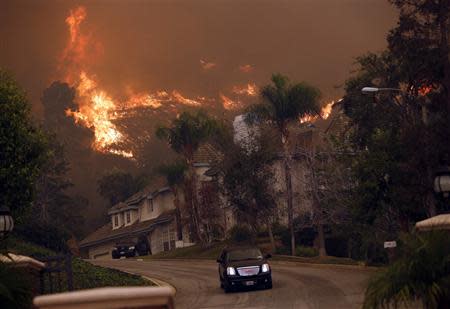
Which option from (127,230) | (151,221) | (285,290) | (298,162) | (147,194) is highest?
(147,194)

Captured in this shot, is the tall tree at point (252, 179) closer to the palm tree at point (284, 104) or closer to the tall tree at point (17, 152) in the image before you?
the palm tree at point (284, 104)

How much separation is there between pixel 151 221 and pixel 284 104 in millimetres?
30611

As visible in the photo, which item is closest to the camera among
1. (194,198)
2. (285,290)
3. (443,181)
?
(443,181)

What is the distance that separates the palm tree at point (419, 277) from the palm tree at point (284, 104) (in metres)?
42.2

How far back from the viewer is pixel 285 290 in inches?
1109

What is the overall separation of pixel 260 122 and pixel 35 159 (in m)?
27.2

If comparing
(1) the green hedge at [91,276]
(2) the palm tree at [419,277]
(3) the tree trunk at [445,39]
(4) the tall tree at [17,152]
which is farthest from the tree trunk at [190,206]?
(2) the palm tree at [419,277]

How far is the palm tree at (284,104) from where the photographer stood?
5412cm

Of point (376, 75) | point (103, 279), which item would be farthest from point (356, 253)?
point (103, 279)

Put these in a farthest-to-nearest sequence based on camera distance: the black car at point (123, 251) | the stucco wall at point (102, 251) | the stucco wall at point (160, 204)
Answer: the stucco wall at point (102, 251)
the stucco wall at point (160, 204)
the black car at point (123, 251)

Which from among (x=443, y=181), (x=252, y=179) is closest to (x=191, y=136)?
(x=252, y=179)

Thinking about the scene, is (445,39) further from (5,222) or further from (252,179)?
(252,179)

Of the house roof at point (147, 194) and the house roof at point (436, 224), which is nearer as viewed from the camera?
the house roof at point (436, 224)

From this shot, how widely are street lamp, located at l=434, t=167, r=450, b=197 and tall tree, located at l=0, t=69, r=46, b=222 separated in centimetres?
1793
